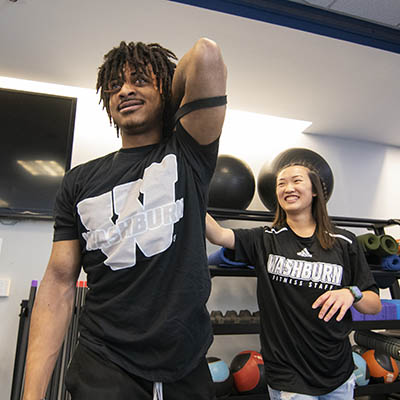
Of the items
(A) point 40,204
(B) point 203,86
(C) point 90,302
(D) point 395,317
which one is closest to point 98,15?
(A) point 40,204

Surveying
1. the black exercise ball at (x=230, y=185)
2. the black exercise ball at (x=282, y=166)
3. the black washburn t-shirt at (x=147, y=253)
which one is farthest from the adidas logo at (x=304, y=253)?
the black exercise ball at (x=282, y=166)

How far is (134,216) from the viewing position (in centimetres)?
76

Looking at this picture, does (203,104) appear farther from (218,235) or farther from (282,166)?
(282,166)

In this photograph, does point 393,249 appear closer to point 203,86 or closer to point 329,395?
point 329,395

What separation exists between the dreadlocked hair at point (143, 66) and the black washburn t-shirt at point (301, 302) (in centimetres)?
76

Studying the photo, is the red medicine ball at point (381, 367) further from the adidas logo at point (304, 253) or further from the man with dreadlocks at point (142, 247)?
the man with dreadlocks at point (142, 247)

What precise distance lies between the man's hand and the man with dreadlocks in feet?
1.75

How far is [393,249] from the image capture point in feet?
7.26

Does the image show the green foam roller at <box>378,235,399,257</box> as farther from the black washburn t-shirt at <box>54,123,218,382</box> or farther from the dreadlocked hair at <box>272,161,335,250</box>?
the black washburn t-shirt at <box>54,123,218,382</box>

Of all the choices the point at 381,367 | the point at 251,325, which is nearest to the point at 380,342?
the point at 381,367

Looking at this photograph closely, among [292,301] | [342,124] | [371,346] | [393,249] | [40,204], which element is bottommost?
[371,346]

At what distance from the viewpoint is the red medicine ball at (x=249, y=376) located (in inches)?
78.1

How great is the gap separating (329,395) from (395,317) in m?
1.31

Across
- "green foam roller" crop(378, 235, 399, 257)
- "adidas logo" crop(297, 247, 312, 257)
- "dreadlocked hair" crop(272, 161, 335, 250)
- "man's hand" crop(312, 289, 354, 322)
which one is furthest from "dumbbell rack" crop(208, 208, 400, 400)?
Answer: "man's hand" crop(312, 289, 354, 322)
